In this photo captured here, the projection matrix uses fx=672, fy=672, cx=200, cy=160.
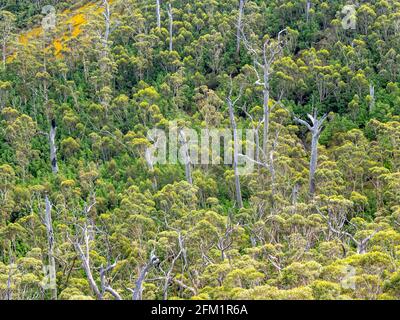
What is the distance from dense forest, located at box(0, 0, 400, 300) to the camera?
84.1 feet

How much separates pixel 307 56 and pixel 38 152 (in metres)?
17.0

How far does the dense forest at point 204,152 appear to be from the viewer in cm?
2562

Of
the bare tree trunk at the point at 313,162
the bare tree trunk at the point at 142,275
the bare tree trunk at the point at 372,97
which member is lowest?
the bare tree trunk at the point at 142,275

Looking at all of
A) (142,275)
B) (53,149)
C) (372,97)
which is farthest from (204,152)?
(142,275)

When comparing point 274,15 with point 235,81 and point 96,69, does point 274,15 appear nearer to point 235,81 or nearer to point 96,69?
point 235,81

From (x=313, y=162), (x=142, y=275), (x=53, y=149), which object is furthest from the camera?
(x=53, y=149)

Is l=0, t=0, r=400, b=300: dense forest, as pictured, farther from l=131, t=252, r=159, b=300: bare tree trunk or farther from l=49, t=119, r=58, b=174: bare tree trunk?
l=131, t=252, r=159, b=300: bare tree trunk

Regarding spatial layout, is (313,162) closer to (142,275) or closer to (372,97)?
(372,97)

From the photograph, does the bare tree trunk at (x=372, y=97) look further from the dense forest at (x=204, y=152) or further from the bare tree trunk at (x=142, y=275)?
the bare tree trunk at (x=142, y=275)

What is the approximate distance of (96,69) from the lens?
44.8 metres

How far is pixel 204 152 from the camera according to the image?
36.1m

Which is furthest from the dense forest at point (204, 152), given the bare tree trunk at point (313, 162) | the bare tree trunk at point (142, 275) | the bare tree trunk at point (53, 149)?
the bare tree trunk at point (142, 275)
